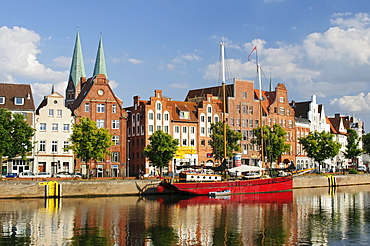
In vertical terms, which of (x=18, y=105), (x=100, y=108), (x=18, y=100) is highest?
(x=18, y=100)

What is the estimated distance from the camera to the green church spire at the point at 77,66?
16912 cm

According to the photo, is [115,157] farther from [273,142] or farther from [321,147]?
[321,147]

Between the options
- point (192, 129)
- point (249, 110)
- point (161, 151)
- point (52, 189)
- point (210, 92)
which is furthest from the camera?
point (210, 92)

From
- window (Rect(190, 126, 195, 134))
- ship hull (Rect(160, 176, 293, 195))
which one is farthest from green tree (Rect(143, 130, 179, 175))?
window (Rect(190, 126, 195, 134))

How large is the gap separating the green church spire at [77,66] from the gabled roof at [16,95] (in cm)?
6727

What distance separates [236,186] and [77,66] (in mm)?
100887

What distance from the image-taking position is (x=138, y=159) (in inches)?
4574

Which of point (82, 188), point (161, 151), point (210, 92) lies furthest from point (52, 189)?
point (210, 92)

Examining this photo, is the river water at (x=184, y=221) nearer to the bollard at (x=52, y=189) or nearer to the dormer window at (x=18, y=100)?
the bollard at (x=52, y=189)

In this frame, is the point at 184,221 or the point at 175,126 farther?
the point at 175,126

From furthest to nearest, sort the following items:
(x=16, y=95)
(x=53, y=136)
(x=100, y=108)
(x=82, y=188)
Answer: (x=100, y=108) → (x=53, y=136) → (x=16, y=95) → (x=82, y=188)

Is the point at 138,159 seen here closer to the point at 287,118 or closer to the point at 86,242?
the point at 287,118

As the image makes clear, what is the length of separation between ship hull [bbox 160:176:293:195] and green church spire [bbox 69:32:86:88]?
96.0 metres

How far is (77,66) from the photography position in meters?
170
